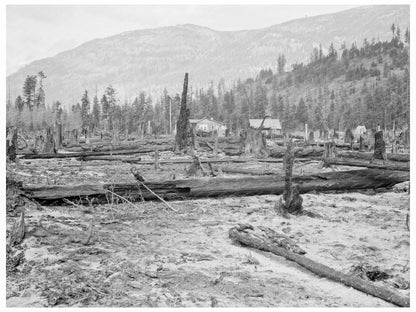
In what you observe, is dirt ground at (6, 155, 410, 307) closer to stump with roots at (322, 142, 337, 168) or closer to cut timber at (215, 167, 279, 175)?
cut timber at (215, 167, 279, 175)

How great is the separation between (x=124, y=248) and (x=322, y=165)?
11.0 meters

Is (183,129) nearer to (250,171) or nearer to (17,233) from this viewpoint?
(250,171)


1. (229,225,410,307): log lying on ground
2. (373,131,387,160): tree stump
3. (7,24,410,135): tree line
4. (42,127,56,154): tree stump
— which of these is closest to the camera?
(229,225,410,307): log lying on ground

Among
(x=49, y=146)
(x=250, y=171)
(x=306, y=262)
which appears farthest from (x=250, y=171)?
(x=49, y=146)

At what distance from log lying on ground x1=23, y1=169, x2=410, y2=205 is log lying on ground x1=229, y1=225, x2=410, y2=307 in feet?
8.43

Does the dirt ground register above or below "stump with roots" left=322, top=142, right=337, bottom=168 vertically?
below

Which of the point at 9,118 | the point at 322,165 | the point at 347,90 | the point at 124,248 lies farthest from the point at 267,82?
the point at 124,248

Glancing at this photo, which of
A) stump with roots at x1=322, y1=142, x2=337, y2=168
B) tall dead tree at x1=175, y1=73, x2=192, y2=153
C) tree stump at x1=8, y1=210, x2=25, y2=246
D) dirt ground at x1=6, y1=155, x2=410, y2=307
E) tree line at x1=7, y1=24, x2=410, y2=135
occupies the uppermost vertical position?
tree line at x1=7, y1=24, x2=410, y2=135

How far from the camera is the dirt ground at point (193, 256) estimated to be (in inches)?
155

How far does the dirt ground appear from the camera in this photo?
3947mm

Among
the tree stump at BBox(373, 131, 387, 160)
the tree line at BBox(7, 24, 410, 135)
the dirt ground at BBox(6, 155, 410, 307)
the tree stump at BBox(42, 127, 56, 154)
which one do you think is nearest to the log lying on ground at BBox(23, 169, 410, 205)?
the dirt ground at BBox(6, 155, 410, 307)

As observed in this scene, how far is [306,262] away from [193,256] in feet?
4.39

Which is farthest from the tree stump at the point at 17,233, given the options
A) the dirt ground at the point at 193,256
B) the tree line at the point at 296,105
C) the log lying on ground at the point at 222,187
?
the tree line at the point at 296,105

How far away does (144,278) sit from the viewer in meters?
4.32
